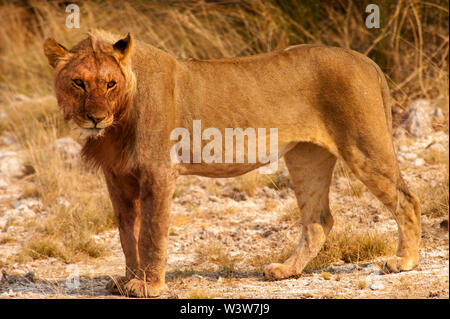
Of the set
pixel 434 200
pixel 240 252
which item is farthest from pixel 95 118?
pixel 434 200

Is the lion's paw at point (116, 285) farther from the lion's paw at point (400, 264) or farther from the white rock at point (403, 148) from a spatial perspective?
the white rock at point (403, 148)

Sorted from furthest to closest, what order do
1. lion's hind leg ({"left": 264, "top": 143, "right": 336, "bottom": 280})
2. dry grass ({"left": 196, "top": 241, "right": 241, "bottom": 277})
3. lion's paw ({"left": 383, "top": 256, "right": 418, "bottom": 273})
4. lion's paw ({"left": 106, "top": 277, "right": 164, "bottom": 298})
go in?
dry grass ({"left": 196, "top": 241, "right": 241, "bottom": 277})
lion's hind leg ({"left": 264, "top": 143, "right": 336, "bottom": 280})
lion's paw ({"left": 383, "top": 256, "right": 418, "bottom": 273})
lion's paw ({"left": 106, "top": 277, "right": 164, "bottom": 298})

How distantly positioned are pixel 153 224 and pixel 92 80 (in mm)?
912

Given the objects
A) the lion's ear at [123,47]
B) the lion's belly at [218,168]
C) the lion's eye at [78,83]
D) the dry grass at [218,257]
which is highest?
the lion's ear at [123,47]

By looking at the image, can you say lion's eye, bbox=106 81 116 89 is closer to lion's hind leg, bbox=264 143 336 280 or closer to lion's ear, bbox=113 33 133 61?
lion's ear, bbox=113 33 133 61

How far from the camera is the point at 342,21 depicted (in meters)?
8.10

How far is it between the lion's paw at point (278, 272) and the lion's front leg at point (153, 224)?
2.71 ft

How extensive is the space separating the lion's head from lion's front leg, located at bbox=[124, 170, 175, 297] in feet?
1.46

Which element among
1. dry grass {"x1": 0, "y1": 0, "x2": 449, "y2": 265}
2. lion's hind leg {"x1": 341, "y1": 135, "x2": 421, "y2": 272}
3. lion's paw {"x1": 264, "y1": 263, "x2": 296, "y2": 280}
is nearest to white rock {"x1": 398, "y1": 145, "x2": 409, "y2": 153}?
dry grass {"x1": 0, "y1": 0, "x2": 449, "y2": 265}

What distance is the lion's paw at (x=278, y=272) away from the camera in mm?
4418

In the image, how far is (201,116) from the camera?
3992 millimetres

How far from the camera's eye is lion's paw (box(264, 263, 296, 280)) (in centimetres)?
442

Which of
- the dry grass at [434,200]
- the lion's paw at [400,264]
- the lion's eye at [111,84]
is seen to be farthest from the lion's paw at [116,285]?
the dry grass at [434,200]
